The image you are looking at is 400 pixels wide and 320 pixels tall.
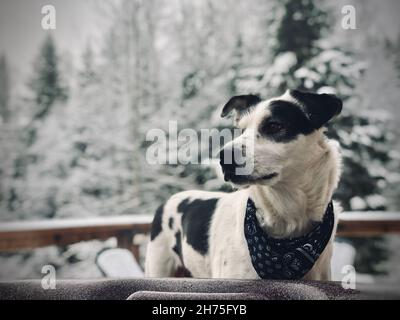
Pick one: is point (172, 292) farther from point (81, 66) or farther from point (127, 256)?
point (81, 66)

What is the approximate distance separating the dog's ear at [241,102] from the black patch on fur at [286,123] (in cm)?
22

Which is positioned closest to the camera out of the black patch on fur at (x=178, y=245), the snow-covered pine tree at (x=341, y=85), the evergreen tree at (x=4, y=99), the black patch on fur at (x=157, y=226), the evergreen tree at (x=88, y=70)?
the black patch on fur at (x=178, y=245)

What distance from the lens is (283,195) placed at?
156 centimetres

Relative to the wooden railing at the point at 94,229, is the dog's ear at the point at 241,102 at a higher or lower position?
higher

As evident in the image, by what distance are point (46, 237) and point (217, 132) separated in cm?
310

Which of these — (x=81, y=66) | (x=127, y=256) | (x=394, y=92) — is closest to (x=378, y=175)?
(x=394, y=92)

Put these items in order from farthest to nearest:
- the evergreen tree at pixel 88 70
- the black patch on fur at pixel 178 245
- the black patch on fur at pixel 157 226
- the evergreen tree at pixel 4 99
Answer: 1. the evergreen tree at pixel 88 70
2. the evergreen tree at pixel 4 99
3. the black patch on fur at pixel 157 226
4. the black patch on fur at pixel 178 245

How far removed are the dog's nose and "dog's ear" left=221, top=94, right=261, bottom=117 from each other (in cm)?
44

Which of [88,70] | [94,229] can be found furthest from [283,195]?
[88,70]

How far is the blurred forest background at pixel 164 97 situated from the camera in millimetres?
4820

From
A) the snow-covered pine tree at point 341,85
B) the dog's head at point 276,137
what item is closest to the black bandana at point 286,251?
the dog's head at point 276,137

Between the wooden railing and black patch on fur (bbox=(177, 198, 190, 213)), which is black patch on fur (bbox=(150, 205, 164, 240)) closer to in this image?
black patch on fur (bbox=(177, 198, 190, 213))

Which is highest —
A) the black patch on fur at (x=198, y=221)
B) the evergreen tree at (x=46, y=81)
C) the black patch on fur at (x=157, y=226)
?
the evergreen tree at (x=46, y=81)

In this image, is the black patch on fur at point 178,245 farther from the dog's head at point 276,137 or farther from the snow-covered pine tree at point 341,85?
the snow-covered pine tree at point 341,85
